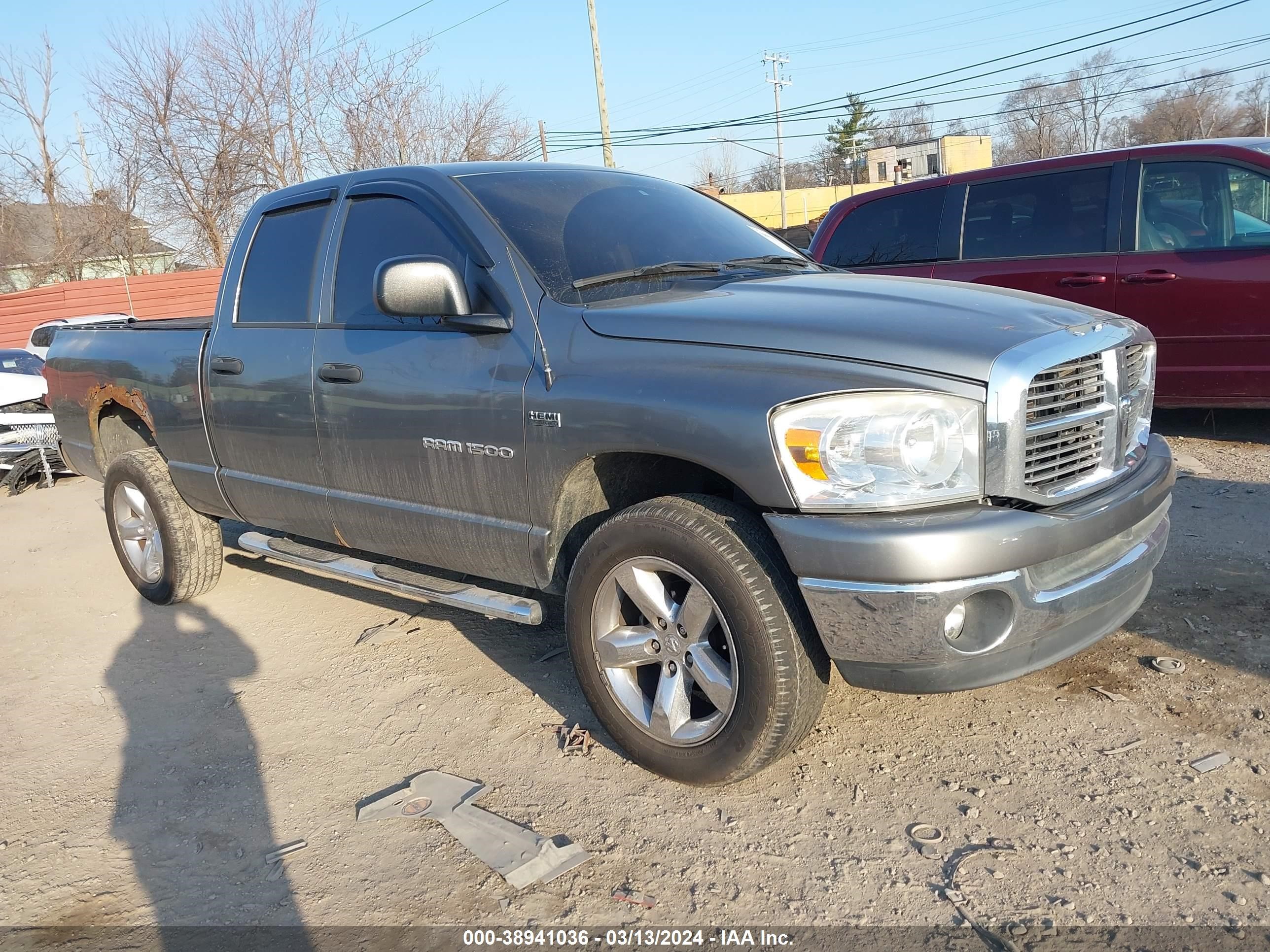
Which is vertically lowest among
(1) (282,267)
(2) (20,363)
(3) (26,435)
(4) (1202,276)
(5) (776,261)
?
(3) (26,435)

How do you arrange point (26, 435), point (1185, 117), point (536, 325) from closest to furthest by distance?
point (536, 325), point (26, 435), point (1185, 117)

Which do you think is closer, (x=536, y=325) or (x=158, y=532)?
(x=536, y=325)

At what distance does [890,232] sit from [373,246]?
4.73 meters

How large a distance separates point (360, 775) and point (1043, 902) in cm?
212

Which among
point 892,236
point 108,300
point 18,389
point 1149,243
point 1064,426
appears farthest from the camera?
point 108,300

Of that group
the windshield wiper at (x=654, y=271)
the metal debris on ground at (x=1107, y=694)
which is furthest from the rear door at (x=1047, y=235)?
the metal debris on ground at (x=1107, y=694)

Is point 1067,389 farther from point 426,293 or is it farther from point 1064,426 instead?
point 426,293

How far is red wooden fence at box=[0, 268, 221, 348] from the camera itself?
23.7 m

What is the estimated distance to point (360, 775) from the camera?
3.37 metres

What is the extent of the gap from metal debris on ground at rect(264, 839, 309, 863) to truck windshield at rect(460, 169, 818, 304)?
1.85m

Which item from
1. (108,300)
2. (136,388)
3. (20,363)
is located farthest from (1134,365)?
(108,300)

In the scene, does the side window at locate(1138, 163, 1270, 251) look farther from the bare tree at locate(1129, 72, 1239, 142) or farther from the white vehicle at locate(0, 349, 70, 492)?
the bare tree at locate(1129, 72, 1239, 142)

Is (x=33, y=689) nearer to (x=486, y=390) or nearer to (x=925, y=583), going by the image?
(x=486, y=390)

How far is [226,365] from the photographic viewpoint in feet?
14.6
